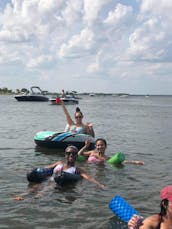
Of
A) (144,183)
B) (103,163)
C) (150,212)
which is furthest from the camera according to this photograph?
(103,163)

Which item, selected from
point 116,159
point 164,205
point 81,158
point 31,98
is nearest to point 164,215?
point 164,205

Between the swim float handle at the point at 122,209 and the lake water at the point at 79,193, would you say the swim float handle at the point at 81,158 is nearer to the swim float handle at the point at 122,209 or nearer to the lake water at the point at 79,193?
the lake water at the point at 79,193

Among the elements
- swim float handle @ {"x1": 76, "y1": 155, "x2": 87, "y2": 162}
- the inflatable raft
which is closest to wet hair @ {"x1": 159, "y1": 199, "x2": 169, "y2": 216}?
swim float handle @ {"x1": 76, "y1": 155, "x2": 87, "y2": 162}

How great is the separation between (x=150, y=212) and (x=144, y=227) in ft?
8.95

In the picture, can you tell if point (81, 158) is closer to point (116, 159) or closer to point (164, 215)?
point (116, 159)

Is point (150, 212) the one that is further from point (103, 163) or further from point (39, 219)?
point (103, 163)

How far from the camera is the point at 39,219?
6043 mm

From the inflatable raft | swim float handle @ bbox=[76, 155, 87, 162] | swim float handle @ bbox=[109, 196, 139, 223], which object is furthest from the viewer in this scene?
the inflatable raft

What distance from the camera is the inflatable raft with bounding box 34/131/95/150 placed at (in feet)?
39.6

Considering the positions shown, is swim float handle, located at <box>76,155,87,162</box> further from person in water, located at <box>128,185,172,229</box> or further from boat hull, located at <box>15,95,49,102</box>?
boat hull, located at <box>15,95,49,102</box>

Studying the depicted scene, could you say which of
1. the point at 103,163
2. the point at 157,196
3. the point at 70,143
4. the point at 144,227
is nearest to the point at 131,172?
the point at 103,163

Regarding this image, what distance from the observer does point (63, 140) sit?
12258 millimetres

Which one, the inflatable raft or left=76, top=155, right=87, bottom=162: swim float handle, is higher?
the inflatable raft

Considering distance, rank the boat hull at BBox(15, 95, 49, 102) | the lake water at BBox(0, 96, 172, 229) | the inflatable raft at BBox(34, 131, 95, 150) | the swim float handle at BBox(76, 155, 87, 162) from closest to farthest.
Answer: the lake water at BBox(0, 96, 172, 229)
the swim float handle at BBox(76, 155, 87, 162)
the inflatable raft at BBox(34, 131, 95, 150)
the boat hull at BBox(15, 95, 49, 102)
